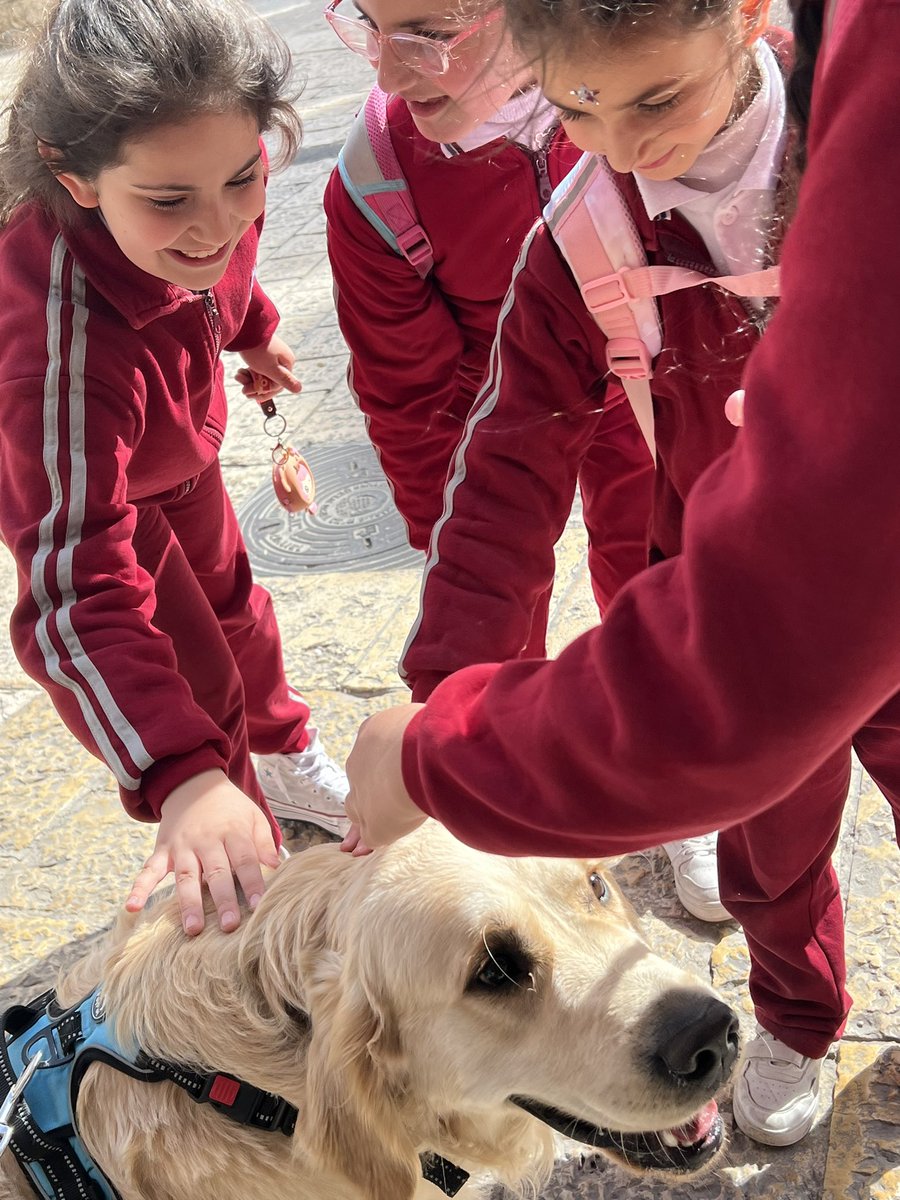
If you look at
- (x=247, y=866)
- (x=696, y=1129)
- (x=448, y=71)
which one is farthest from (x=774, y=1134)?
(x=448, y=71)

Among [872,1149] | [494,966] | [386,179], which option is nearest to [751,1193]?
[872,1149]

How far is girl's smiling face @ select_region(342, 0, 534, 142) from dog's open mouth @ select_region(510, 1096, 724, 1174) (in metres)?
1.73

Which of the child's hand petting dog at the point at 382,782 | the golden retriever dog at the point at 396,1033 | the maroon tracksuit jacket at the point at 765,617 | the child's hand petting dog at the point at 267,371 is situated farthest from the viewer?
the child's hand petting dog at the point at 267,371

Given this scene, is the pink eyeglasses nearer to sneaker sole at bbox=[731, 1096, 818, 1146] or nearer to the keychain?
the keychain

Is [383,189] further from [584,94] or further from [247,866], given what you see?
[247,866]

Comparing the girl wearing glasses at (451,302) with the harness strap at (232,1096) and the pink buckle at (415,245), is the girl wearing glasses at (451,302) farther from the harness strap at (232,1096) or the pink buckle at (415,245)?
the harness strap at (232,1096)

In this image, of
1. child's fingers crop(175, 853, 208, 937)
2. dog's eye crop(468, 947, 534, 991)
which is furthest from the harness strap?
dog's eye crop(468, 947, 534, 991)

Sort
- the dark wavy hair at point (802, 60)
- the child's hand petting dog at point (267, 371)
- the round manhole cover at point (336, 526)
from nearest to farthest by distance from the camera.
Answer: the dark wavy hair at point (802, 60), the child's hand petting dog at point (267, 371), the round manhole cover at point (336, 526)

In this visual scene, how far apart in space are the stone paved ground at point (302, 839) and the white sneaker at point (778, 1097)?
5cm

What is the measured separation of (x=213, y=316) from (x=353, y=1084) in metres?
1.73

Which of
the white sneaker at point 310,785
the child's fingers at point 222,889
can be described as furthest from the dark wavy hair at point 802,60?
the white sneaker at point 310,785

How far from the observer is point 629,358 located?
1708mm

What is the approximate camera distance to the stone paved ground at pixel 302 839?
7.03 ft

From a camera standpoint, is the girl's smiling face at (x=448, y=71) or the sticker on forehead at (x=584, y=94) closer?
the sticker on forehead at (x=584, y=94)
